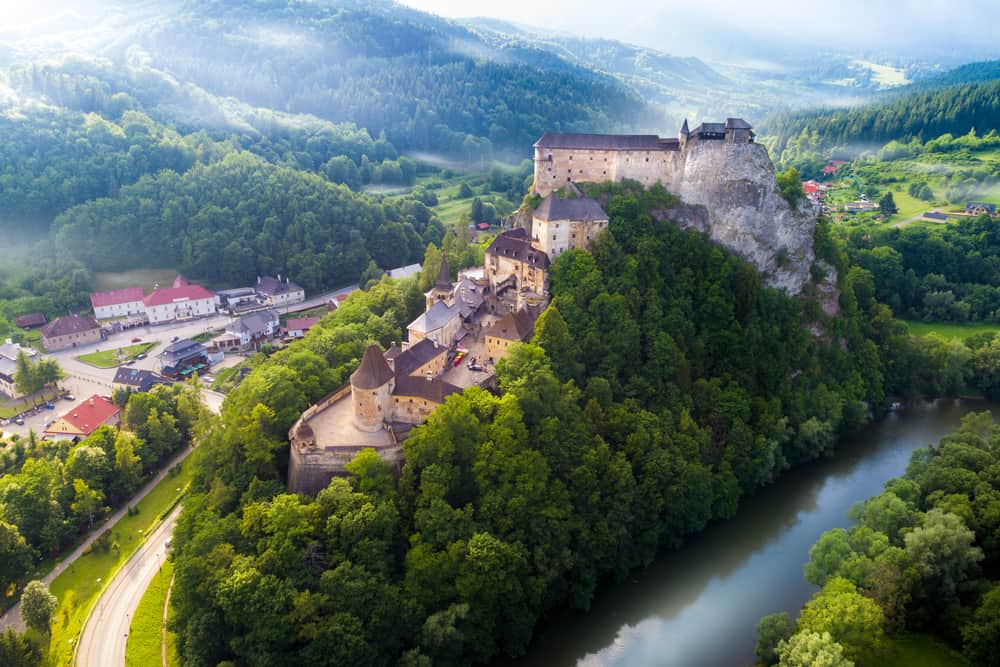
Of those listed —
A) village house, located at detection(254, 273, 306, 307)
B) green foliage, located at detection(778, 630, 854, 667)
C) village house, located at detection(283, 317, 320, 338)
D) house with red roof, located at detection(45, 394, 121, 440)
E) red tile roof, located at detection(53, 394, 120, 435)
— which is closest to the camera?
green foliage, located at detection(778, 630, 854, 667)

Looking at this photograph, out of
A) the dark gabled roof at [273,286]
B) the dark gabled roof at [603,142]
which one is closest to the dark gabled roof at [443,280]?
the dark gabled roof at [603,142]

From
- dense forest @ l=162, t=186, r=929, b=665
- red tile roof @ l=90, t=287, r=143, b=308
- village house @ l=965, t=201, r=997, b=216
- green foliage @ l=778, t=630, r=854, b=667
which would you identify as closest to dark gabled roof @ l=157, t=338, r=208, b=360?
red tile roof @ l=90, t=287, r=143, b=308

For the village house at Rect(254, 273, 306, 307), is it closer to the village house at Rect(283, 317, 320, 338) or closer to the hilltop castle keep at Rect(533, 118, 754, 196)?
the village house at Rect(283, 317, 320, 338)

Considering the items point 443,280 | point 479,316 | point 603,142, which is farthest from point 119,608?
point 603,142

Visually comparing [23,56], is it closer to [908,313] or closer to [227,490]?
[227,490]

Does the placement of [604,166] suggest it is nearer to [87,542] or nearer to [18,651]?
[87,542]

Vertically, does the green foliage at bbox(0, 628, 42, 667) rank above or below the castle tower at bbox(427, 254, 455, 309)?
below
